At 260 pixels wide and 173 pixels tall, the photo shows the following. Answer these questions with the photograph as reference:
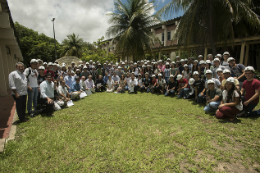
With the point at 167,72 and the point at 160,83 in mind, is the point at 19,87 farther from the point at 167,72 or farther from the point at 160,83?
the point at 167,72

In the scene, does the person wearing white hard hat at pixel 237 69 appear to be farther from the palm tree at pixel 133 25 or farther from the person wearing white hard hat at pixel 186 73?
the palm tree at pixel 133 25

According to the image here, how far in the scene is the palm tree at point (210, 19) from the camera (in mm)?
9180

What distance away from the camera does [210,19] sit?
9648mm

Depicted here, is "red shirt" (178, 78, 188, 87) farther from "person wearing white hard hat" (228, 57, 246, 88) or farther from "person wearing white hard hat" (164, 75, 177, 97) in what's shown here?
"person wearing white hard hat" (228, 57, 246, 88)

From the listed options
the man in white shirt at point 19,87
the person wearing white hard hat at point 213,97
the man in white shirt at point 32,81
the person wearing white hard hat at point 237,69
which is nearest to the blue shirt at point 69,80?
the man in white shirt at point 32,81

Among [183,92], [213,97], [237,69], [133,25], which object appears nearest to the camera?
[213,97]

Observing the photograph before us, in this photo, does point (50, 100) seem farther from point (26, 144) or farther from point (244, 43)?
point (244, 43)

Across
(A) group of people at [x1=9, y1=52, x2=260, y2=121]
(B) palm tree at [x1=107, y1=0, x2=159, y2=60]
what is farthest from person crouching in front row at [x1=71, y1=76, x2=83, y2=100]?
(B) palm tree at [x1=107, y1=0, x2=159, y2=60]

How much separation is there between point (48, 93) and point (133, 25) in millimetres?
13709

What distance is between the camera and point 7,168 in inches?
107

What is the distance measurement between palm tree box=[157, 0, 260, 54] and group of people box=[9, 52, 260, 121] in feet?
10.3

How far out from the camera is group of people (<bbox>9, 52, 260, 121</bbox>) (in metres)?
4.52

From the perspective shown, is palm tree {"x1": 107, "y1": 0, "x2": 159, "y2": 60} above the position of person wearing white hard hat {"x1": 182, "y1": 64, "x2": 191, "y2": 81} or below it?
above

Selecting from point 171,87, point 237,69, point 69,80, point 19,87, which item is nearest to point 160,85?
point 171,87
